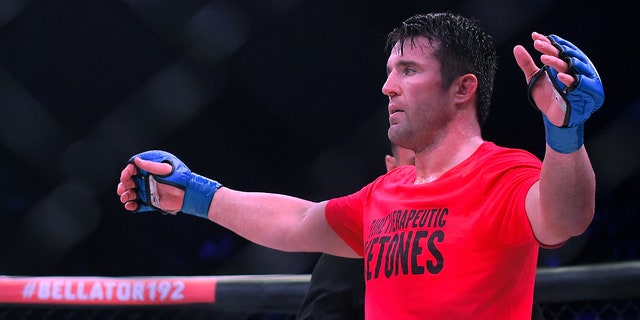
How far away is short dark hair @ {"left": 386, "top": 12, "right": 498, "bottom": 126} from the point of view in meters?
1.72

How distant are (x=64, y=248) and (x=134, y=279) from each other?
4.23 ft

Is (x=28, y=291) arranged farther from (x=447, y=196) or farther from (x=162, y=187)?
(x=447, y=196)

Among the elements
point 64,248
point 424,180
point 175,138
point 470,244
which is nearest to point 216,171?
point 175,138

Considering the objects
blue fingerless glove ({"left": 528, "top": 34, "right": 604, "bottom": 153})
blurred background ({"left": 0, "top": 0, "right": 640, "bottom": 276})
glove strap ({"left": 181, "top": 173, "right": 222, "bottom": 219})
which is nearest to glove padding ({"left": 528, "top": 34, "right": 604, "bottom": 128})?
blue fingerless glove ({"left": 528, "top": 34, "right": 604, "bottom": 153})

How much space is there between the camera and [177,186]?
1919mm

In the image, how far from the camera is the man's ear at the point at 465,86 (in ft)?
5.64

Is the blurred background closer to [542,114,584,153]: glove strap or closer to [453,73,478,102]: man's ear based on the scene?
[453,73,478,102]: man's ear

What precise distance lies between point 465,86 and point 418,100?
12 centimetres

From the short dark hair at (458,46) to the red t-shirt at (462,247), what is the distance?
0.18 metres

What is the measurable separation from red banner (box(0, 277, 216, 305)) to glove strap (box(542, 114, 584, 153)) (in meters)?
1.35

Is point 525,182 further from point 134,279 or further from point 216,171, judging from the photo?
point 216,171

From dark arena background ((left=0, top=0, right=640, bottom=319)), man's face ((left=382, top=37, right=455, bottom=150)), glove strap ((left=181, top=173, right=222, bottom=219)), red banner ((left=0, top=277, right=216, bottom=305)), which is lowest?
red banner ((left=0, top=277, right=216, bottom=305))

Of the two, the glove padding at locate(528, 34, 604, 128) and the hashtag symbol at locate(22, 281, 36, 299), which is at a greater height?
the hashtag symbol at locate(22, 281, 36, 299)

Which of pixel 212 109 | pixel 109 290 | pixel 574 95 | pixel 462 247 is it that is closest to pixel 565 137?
pixel 574 95
